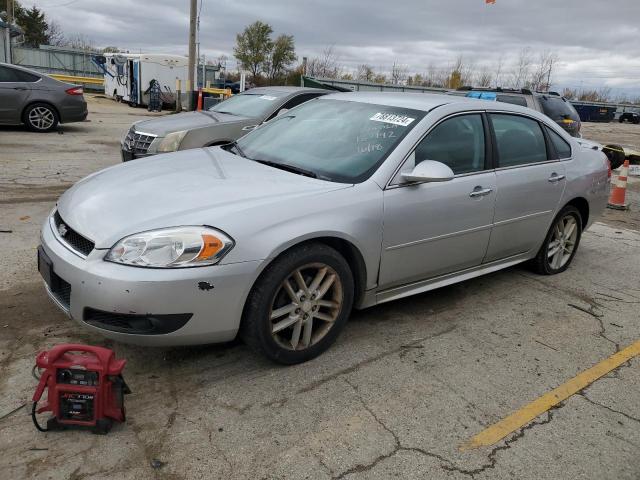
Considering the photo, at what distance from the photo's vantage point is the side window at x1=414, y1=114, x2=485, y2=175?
373cm

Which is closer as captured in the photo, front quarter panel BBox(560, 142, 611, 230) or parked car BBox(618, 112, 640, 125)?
front quarter panel BBox(560, 142, 611, 230)

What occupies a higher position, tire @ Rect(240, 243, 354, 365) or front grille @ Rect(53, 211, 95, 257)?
front grille @ Rect(53, 211, 95, 257)

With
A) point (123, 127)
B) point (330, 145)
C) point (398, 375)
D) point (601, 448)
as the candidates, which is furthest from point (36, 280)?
point (123, 127)

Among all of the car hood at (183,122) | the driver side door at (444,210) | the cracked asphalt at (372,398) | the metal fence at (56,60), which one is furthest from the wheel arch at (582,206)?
the metal fence at (56,60)

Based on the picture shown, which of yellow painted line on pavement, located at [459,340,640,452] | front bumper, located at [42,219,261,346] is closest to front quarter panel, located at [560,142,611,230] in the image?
yellow painted line on pavement, located at [459,340,640,452]

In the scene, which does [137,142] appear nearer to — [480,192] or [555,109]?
[480,192]

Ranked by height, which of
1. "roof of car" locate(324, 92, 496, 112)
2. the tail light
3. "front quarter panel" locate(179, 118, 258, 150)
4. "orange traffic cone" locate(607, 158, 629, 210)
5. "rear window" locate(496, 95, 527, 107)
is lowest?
"orange traffic cone" locate(607, 158, 629, 210)

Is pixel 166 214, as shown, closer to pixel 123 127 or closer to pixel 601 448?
pixel 601 448

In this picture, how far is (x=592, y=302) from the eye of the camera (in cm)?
459

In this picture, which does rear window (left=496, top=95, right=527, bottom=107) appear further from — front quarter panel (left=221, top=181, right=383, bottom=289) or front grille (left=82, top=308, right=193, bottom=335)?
front grille (left=82, top=308, right=193, bottom=335)

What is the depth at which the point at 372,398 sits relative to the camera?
9.76 feet

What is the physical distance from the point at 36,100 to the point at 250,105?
6.39 m

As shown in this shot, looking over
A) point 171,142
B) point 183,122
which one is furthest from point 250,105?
point 171,142

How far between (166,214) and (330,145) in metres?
1.39
